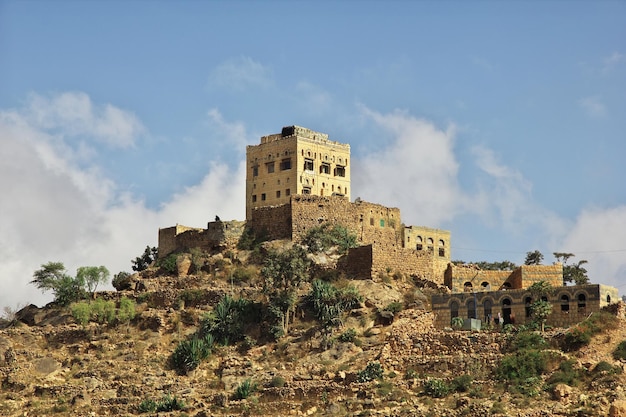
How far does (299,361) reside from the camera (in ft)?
215

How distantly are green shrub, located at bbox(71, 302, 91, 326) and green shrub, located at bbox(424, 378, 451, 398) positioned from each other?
68.0 ft

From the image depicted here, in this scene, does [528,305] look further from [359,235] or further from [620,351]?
[359,235]

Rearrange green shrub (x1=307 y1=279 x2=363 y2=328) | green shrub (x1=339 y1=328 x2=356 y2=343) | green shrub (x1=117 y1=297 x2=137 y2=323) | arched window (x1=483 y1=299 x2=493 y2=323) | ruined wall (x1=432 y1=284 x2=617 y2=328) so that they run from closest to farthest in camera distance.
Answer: ruined wall (x1=432 y1=284 x2=617 y2=328)
green shrub (x1=339 y1=328 x2=356 y2=343)
arched window (x1=483 y1=299 x2=493 y2=323)
green shrub (x1=307 y1=279 x2=363 y2=328)
green shrub (x1=117 y1=297 x2=137 y2=323)

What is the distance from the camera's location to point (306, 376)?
63375mm

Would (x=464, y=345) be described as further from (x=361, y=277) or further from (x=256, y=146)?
(x=256, y=146)

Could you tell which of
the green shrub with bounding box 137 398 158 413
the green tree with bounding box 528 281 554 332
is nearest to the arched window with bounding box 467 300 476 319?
the green tree with bounding box 528 281 554 332

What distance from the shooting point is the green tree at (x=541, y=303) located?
64.5 meters

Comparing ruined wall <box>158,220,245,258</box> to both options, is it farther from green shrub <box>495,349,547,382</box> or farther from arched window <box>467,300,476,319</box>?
green shrub <box>495,349,547,382</box>

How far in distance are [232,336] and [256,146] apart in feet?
60.1

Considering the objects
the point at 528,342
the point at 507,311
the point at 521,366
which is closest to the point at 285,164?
the point at 507,311

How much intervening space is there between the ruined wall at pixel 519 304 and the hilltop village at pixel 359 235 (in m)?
0.05

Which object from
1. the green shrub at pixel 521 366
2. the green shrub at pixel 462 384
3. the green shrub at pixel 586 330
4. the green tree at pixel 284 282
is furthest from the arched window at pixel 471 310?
the green tree at pixel 284 282

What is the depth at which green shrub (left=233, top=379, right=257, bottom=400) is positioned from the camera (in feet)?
205

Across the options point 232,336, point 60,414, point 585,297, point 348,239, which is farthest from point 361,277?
point 60,414
